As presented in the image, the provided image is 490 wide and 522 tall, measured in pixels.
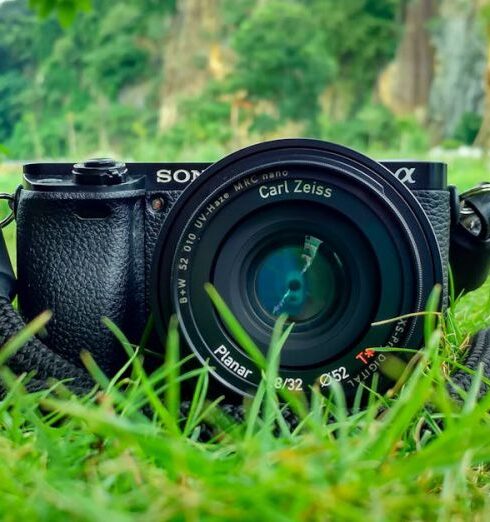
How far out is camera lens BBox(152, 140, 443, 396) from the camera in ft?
1.95

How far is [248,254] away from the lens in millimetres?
625

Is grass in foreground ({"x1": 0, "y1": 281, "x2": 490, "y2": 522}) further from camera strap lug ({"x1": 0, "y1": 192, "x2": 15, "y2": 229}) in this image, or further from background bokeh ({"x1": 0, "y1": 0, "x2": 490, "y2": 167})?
background bokeh ({"x1": 0, "y1": 0, "x2": 490, "y2": 167})

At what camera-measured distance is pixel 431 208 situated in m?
0.65

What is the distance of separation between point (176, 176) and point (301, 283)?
131mm

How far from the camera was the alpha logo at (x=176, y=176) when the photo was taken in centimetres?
66

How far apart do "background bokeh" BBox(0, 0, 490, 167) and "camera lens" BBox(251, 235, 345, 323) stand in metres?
6.74

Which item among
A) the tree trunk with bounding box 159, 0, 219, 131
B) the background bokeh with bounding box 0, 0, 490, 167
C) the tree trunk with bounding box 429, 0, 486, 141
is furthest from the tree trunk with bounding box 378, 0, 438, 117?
the tree trunk with bounding box 159, 0, 219, 131

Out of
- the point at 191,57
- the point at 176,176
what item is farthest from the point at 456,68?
the point at 176,176

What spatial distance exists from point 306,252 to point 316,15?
35.2 feet

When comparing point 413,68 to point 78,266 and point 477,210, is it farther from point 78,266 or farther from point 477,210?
point 78,266

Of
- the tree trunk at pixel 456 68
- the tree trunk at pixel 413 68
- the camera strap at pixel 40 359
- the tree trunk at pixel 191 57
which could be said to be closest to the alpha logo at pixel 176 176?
the camera strap at pixel 40 359

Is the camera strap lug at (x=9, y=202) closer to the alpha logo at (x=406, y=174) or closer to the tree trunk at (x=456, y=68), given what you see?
the alpha logo at (x=406, y=174)

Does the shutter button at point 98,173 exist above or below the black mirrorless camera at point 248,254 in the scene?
above

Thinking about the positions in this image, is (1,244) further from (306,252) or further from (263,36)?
(263,36)
